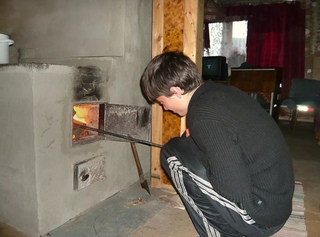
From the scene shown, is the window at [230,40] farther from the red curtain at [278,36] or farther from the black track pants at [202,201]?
the black track pants at [202,201]

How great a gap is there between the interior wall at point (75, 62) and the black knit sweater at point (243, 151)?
0.99 m

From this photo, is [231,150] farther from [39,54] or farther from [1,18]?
[1,18]

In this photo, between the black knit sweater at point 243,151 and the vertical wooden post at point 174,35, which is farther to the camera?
the vertical wooden post at point 174,35

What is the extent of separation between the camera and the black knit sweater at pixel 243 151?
86cm

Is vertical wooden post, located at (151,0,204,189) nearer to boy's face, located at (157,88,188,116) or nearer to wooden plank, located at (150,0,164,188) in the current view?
wooden plank, located at (150,0,164,188)

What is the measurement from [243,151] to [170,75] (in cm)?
41

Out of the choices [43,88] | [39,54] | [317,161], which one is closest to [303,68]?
[317,161]

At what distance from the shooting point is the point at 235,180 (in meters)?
0.87

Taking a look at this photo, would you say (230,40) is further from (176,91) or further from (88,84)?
A: (176,91)

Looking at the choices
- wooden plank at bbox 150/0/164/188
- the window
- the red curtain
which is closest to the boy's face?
wooden plank at bbox 150/0/164/188

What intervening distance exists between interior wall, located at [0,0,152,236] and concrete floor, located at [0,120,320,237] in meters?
0.07

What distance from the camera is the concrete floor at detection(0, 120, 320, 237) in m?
1.63

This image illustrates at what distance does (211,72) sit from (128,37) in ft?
11.4

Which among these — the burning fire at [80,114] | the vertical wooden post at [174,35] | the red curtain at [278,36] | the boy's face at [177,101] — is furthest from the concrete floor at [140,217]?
the red curtain at [278,36]
